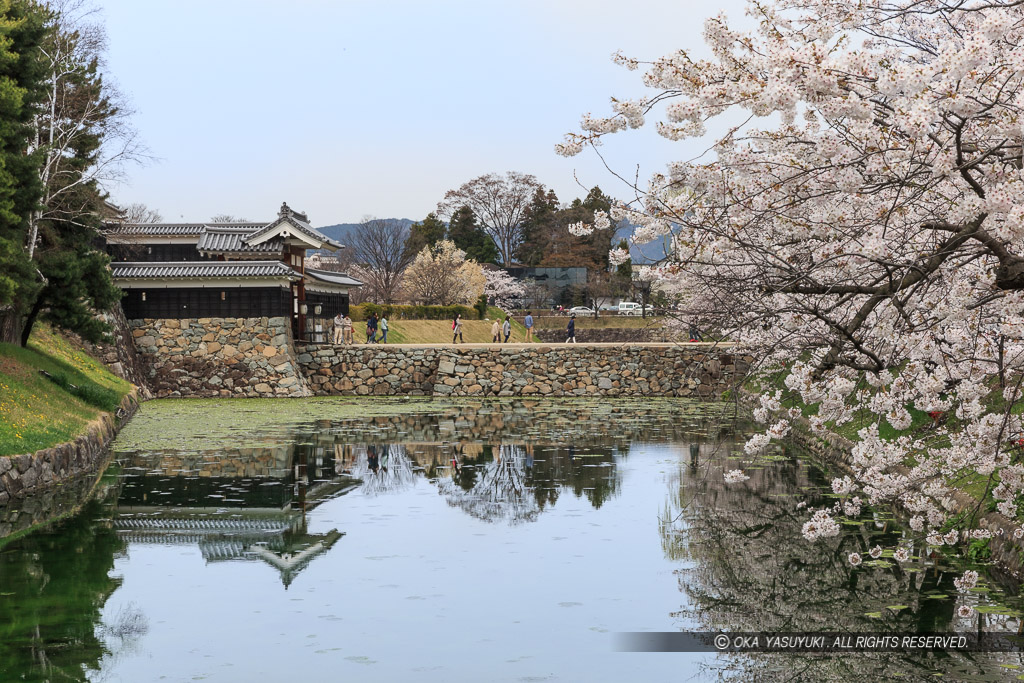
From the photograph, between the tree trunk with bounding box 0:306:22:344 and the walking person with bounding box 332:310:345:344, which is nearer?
the tree trunk with bounding box 0:306:22:344

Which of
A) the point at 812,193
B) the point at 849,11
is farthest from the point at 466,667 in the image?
the point at 849,11

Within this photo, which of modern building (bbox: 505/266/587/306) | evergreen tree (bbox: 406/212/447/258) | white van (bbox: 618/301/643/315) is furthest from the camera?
evergreen tree (bbox: 406/212/447/258)

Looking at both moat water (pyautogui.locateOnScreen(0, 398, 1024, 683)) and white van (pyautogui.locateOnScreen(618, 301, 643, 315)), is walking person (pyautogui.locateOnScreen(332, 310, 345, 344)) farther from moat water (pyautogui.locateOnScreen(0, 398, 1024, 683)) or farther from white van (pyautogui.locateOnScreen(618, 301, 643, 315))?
white van (pyautogui.locateOnScreen(618, 301, 643, 315))

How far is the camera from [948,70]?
4418mm

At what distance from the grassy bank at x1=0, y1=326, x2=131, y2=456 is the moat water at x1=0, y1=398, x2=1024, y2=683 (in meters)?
1.05

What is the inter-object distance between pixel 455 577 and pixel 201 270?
22572 millimetres

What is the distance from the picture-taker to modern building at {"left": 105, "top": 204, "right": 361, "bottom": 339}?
93.7 ft

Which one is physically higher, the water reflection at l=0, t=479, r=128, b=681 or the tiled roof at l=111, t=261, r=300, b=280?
the tiled roof at l=111, t=261, r=300, b=280

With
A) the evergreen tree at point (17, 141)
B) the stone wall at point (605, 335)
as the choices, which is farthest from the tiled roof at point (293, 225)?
the stone wall at point (605, 335)

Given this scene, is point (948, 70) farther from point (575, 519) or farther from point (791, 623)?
point (575, 519)

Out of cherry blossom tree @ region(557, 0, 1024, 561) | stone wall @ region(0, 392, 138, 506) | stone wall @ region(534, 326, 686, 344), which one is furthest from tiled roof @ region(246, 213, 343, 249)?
cherry blossom tree @ region(557, 0, 1024, 561)

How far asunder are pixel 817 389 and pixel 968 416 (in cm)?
135

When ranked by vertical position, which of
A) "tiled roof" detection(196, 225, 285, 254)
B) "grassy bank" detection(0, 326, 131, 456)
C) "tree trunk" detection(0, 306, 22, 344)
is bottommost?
"grassy bank" detection(0, 326, 131, 456)

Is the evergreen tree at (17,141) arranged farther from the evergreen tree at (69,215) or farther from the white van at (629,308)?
the white van at (629,308)
